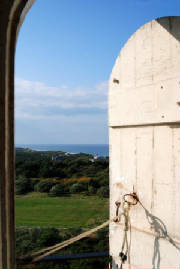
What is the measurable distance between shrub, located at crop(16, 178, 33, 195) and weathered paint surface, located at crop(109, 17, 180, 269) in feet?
19.5

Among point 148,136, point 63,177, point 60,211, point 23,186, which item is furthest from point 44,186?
point 148,136

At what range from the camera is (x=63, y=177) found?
759 centimetres

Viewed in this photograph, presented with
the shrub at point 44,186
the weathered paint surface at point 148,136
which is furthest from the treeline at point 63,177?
the weathered paint surface at point 148,136

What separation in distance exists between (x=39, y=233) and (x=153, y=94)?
3701 mm

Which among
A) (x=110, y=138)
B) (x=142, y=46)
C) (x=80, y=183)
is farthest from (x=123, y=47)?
(x=80, y=183)

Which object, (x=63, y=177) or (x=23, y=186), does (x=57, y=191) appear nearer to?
Answer: (x=63, y=177)

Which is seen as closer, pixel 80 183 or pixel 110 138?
pixel 110 138

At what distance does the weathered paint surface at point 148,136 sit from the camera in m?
1.25

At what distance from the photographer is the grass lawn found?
16.8 feet

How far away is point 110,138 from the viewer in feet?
5.47

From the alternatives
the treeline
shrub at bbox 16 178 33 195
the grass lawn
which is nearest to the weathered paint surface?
the grass lawn

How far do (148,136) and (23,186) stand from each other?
639 centimetres

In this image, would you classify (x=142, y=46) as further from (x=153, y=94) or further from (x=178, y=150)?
(x=178, y=150)

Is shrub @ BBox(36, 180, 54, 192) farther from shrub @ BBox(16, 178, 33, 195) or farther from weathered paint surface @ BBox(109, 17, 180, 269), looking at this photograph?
weathered paint surface @ BBox(109, 17, 180, 269)
